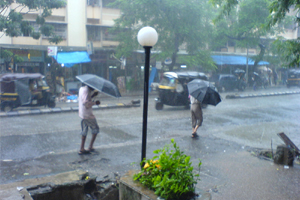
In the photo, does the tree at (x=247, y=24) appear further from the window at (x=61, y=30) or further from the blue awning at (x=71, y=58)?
A: the window at (x=61, y=30)

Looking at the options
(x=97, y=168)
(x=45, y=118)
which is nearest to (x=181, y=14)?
(x=45, y=118)

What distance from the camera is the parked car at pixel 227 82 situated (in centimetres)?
2722

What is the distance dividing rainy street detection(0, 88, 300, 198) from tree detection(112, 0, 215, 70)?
10362mm

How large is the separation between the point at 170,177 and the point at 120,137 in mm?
6066

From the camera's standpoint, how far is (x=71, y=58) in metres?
21.9

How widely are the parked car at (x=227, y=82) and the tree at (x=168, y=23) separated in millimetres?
2799

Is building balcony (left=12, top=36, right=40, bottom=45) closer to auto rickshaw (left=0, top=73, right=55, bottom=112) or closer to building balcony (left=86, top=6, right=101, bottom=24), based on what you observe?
building balcony (left=86, top=6, right=101, bottom=24)

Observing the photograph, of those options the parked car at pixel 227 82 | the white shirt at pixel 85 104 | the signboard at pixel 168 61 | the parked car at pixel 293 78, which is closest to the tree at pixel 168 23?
the signboard at pixel 168 61

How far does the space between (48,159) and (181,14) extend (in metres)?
18.9

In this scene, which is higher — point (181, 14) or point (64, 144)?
point (181, 14)

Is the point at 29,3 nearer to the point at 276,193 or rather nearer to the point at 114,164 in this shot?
the point at 114,164

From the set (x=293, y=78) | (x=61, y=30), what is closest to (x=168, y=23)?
(x=61, y=30)

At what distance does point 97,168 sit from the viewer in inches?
253

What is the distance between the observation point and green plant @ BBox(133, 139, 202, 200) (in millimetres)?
3217
